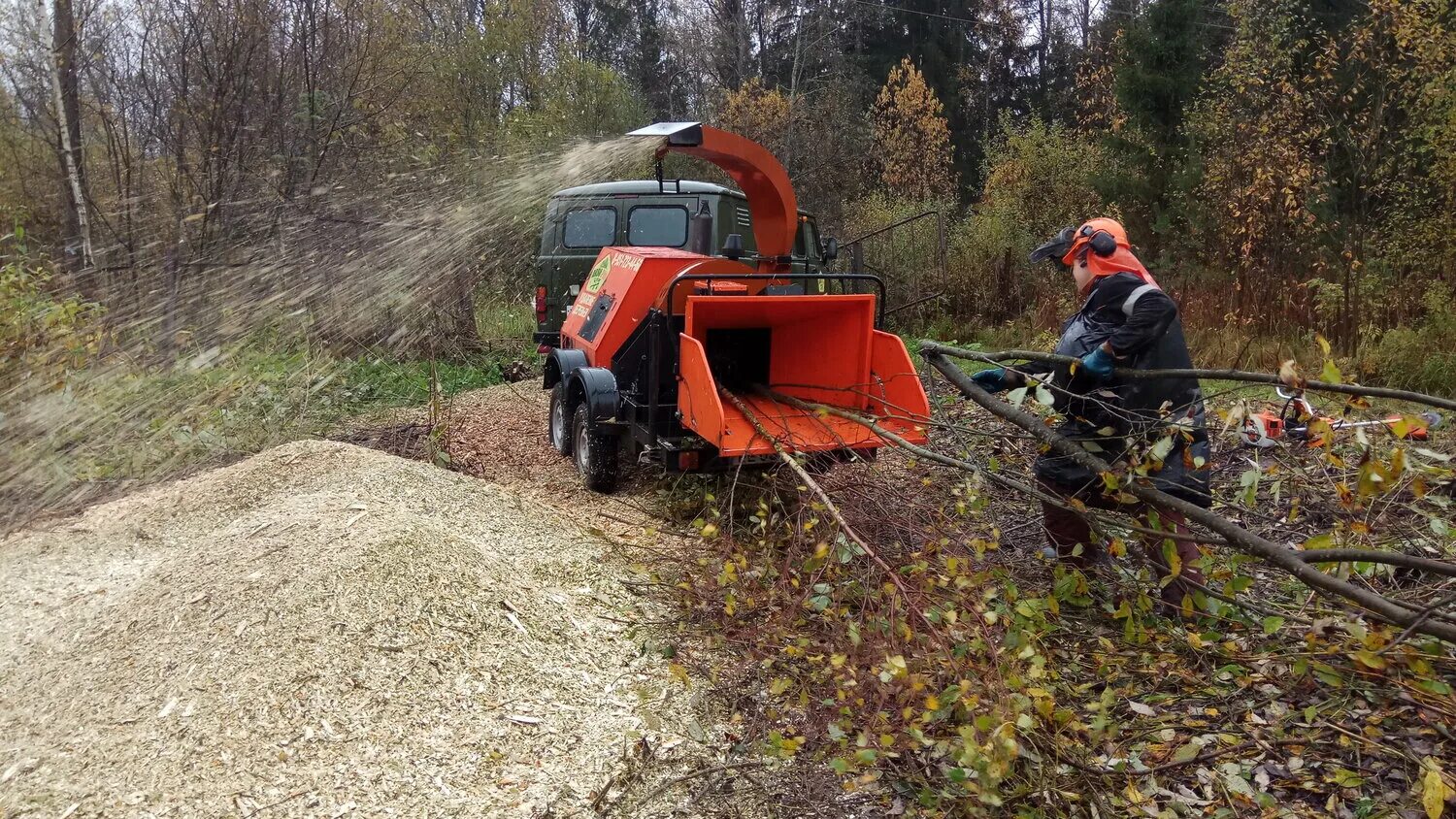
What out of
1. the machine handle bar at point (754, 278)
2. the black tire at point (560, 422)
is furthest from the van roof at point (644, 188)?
the machine handle bar at point (754, 278)

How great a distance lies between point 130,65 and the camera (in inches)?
372

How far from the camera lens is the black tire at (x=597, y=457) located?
588 centimetres

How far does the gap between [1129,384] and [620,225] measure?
6441mm

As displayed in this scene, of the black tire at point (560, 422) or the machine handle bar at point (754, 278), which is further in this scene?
the black tire at point (560, 422)

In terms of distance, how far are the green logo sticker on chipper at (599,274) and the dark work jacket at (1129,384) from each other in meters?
3.39

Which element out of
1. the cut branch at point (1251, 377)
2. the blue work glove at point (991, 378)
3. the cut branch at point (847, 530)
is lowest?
the cut branch at point (847, 530)

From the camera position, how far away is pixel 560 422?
6926 millimetres

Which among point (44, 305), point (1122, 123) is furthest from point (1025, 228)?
point (44, 305)

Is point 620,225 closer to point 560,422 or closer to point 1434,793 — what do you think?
point 560,422

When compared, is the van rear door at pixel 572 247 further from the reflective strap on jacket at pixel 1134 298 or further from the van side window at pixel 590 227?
the reflective strap on jacket at pixel 1134 298

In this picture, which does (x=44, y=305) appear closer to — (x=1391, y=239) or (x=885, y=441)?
(x=885, y=441)

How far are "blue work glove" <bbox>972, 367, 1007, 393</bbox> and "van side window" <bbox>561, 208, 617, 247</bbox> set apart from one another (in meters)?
5.90

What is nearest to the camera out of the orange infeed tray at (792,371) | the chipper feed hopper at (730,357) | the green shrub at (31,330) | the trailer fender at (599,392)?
the orange infeed tray at (792,371)

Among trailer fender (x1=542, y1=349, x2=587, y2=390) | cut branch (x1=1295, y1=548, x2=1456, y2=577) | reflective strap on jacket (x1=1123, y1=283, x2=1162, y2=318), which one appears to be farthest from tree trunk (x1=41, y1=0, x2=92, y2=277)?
cut branch (x1=1295, y1=548, x2=1456, y2=577)
